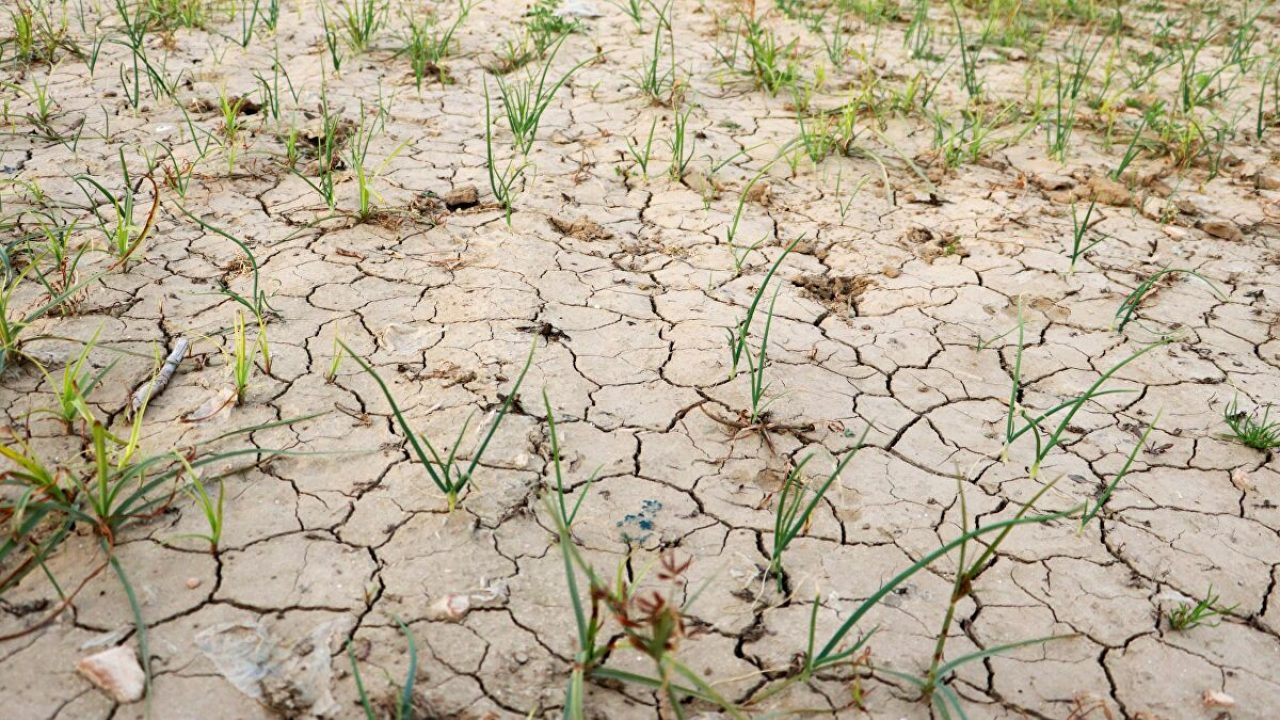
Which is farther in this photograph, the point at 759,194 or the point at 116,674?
the point at 759,194

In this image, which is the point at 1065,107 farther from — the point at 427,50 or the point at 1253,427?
the point at 427,50

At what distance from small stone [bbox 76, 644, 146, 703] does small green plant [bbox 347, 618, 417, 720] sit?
34 cm

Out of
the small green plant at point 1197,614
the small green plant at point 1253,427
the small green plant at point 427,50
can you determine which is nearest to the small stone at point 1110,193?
the small green plant at point 1253,427

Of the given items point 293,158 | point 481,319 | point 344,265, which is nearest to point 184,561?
point 481,319

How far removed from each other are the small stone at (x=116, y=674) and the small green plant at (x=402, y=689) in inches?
13.5

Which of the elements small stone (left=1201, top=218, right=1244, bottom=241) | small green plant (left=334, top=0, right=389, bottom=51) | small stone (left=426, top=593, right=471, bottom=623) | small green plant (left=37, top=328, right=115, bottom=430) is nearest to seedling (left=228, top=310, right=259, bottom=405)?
small green plant (left=37, top=328, right=115, bottom=430)

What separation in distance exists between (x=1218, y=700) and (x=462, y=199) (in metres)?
2.63

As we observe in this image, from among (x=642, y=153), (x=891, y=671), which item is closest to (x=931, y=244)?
(x=642, y=153)

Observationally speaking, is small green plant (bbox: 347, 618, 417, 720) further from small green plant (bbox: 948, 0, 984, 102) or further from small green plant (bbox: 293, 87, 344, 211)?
small green plant (bbox: 948, 0, 984, 102)

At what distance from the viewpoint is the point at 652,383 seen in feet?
8.66

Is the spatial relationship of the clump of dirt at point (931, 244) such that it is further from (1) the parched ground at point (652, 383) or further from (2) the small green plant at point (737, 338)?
(2) the small green plant at point (737, 338)

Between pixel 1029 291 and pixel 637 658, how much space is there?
2009 millimetres

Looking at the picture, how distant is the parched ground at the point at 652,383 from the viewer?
1.85 metres

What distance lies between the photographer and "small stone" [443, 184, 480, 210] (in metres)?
3.47
